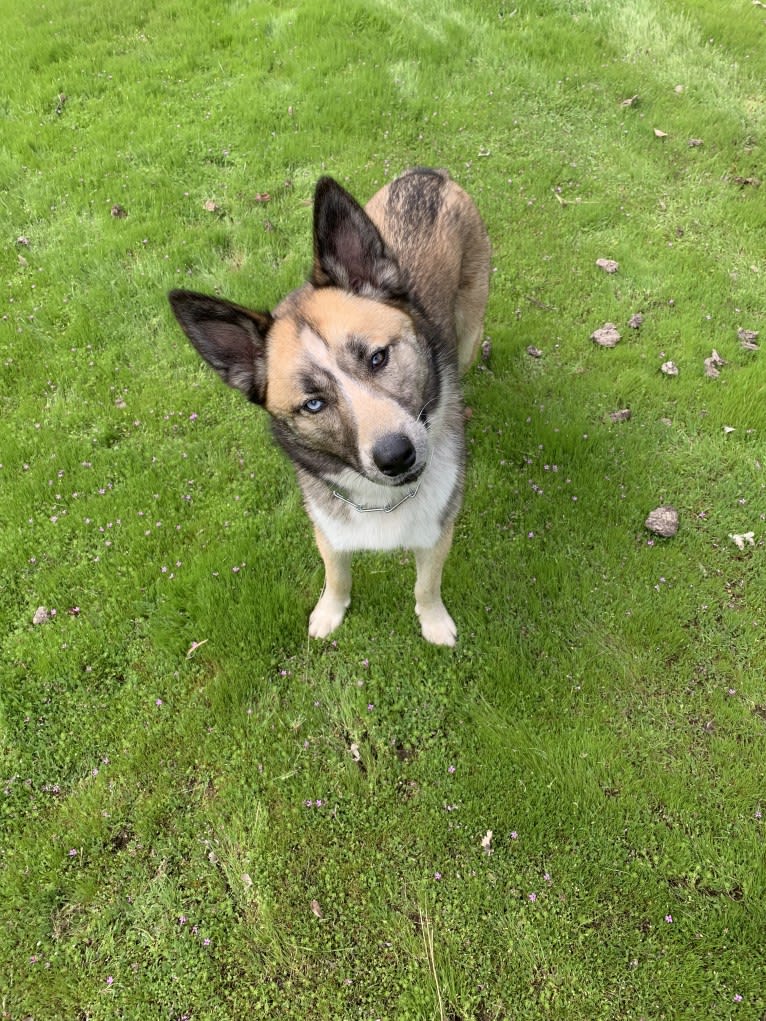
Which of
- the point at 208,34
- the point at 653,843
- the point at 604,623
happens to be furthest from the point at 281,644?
the point at 208,34

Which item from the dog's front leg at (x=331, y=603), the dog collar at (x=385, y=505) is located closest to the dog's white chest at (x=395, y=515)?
the dog collar at (x=385, y=505)

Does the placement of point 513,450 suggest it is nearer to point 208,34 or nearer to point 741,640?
point 741,640

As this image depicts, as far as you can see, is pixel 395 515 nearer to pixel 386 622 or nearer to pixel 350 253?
pixel 386 622

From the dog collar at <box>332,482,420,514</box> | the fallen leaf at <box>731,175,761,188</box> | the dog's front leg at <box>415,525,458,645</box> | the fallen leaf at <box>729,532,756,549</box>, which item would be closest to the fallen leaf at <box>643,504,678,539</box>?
the fallen leaf at <box>729,532,756,549</box>

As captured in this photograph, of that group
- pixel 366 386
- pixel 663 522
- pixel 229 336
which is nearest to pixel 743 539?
pixel 663 522

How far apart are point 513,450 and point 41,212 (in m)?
5.56

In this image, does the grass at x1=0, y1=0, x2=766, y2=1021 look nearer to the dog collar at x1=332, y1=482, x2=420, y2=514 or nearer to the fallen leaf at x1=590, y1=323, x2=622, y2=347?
the fallen leaf at x1=590, y1=323, x2=622, y2=347

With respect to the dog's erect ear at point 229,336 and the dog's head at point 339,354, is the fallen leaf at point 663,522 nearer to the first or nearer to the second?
the dog's head at point 339,354

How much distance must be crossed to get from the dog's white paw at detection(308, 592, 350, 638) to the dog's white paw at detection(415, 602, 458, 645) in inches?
20.8

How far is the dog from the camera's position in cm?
257

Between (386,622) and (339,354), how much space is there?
1920mm

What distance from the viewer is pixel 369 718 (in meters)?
3.50

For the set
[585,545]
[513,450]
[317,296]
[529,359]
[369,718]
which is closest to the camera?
[317,296]

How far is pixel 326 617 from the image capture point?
3.83 m
